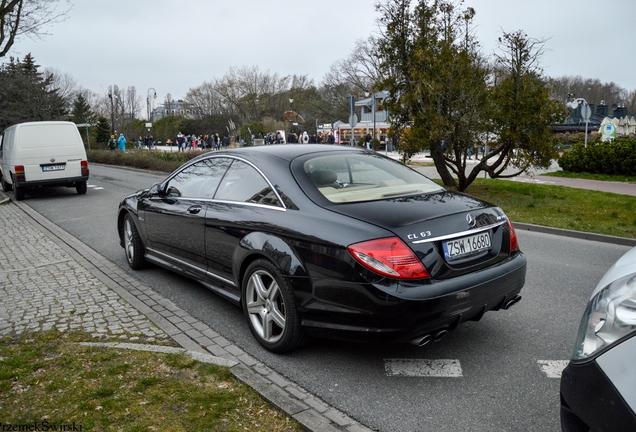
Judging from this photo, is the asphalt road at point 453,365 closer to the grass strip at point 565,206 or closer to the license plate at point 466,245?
the license plate at point 466,245

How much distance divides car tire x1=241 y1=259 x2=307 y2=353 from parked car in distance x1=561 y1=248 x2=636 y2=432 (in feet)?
6.91

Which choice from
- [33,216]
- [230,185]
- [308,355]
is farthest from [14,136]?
[308,355]

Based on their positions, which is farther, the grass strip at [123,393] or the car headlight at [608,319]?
the grass strip at [123,393]

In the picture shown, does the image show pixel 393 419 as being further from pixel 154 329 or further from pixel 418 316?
pixel 154 329

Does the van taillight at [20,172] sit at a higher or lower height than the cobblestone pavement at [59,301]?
higher

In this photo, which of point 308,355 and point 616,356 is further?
point 308,355

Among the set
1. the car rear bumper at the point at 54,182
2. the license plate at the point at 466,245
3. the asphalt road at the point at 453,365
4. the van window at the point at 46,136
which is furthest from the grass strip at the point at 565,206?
the van window at the point at 46,136

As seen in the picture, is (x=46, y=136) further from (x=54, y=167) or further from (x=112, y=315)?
(x=112, y=315)

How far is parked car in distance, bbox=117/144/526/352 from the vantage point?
3545 mm

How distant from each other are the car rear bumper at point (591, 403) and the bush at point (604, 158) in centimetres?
1915

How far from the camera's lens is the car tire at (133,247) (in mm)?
6738

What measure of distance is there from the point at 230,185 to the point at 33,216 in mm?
9304

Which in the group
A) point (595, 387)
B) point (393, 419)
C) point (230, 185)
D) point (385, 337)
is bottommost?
point (393, 419)

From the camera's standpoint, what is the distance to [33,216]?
12.4 m
